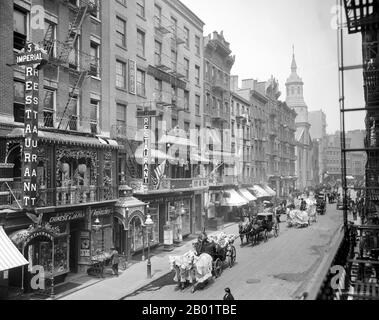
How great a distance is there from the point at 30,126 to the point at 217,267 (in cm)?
1122

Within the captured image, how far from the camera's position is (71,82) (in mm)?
20969

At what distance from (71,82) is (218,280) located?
13561 millimetres

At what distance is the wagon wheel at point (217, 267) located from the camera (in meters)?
18.6

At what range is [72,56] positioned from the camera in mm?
21141

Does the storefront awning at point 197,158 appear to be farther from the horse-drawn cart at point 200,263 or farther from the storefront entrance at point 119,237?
the horse-drawn cart at point 200,263

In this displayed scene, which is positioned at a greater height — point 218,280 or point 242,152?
point 242,152

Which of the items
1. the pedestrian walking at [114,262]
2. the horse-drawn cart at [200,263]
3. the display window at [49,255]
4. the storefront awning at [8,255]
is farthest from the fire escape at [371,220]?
the display window at [49,255]

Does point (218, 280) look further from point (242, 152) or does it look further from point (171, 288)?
point (242, 152)

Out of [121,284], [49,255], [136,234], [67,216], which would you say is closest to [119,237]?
[136,234]

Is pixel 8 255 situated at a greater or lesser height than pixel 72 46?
lesser

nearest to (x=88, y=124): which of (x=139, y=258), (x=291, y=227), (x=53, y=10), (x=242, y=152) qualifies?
(x=53, y=10)

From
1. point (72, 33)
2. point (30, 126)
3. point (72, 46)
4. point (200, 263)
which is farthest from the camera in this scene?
point (72, 33)

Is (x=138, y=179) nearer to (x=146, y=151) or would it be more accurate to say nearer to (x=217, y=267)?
→ (x=146, y=151)

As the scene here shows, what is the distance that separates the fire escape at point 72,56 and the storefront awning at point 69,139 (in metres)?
0.88
